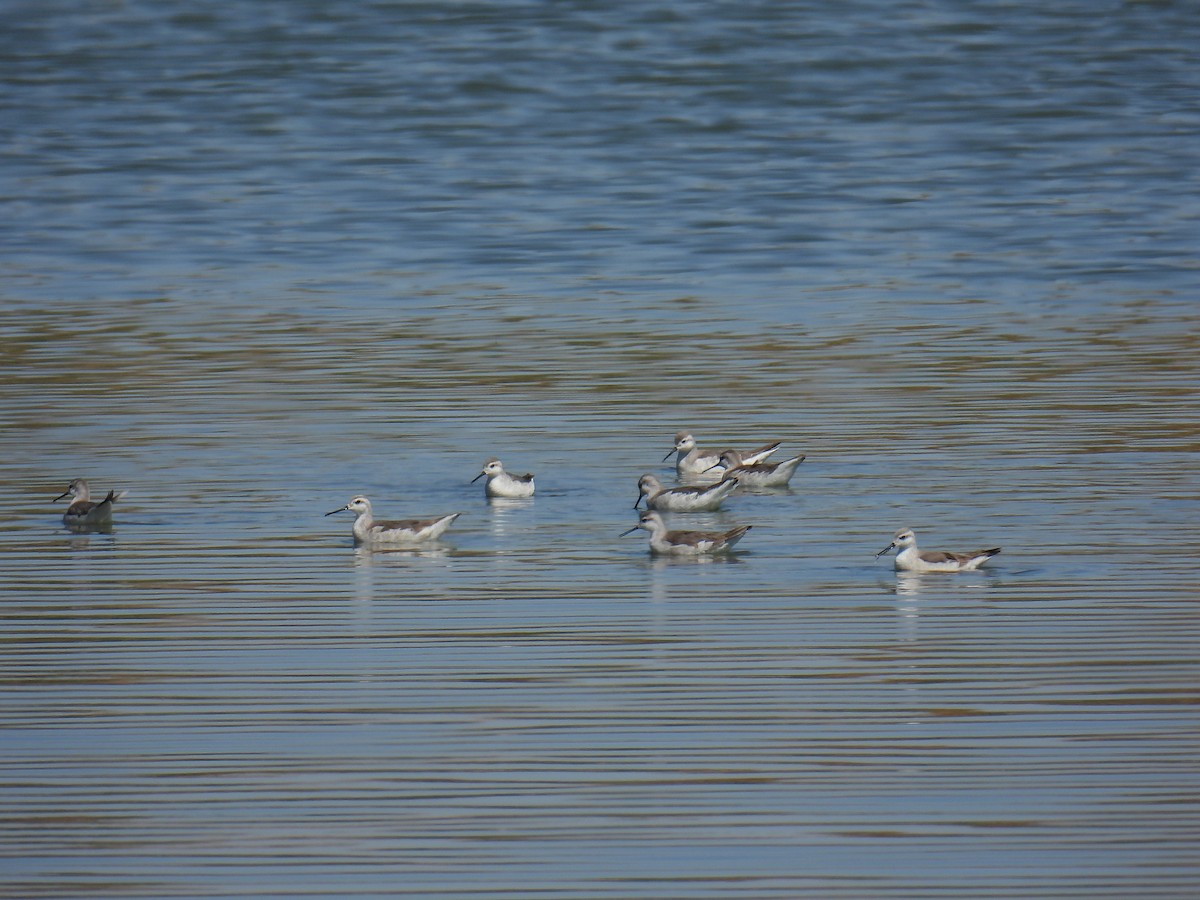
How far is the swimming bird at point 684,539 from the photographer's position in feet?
48.8

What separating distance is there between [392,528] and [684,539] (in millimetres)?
2014

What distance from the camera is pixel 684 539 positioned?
1494cm

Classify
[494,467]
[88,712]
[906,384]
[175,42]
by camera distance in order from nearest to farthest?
1. [88,712]
2. [494,467]
3. [906,384]
4. [175,42]

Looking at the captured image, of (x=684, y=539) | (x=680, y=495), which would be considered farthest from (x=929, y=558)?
(x=680, y=495)

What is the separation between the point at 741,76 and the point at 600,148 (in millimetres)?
8380

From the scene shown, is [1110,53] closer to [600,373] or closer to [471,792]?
[600,373]

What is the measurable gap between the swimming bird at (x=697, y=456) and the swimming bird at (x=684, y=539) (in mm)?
2711

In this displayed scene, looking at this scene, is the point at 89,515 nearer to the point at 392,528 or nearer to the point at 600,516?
the point at 392,528

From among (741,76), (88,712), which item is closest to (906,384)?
(88,712)

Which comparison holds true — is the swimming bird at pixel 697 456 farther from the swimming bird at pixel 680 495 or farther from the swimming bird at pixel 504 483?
the swimming bird at pixel 504 483

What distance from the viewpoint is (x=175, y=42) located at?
186 feet

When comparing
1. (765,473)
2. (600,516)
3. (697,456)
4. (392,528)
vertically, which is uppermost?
(697,456)

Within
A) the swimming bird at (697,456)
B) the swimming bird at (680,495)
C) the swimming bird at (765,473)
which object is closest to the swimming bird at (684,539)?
the swimming bird at (680,495)

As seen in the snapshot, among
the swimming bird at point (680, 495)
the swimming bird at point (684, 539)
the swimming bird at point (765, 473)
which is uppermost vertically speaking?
the swimming bird at point (765, 473)
